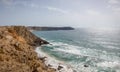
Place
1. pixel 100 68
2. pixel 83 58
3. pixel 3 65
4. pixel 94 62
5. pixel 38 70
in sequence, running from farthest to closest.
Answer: pixel 83 58
pixel 94 62
pixel 100 68
pixel 38 70
pixel 3 65

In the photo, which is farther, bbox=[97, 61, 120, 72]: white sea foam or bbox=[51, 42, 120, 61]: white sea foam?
bbox=[51, 42, 120, 61]: white sea foam

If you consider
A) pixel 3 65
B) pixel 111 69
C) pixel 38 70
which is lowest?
pixel 111 69

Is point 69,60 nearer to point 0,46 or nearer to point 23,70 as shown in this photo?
point 0,46

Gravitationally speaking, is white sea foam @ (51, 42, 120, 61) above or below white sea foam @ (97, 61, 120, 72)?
above

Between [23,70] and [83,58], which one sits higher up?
[23,70]

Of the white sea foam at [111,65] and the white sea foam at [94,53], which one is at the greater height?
the white sea foam at [94,53]

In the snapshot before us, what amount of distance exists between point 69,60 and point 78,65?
19.6 feet

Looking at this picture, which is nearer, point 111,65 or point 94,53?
point 111,65

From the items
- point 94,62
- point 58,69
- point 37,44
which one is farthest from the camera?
point 37,44

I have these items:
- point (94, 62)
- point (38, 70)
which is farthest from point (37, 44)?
point (38, 70)

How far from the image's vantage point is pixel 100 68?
4175cm

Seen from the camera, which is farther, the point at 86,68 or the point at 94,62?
the point at 94,62

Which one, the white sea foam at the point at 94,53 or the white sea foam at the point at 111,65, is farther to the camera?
the white sea foam at the point at 94,53

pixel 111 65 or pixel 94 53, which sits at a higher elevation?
pixel 94 53
